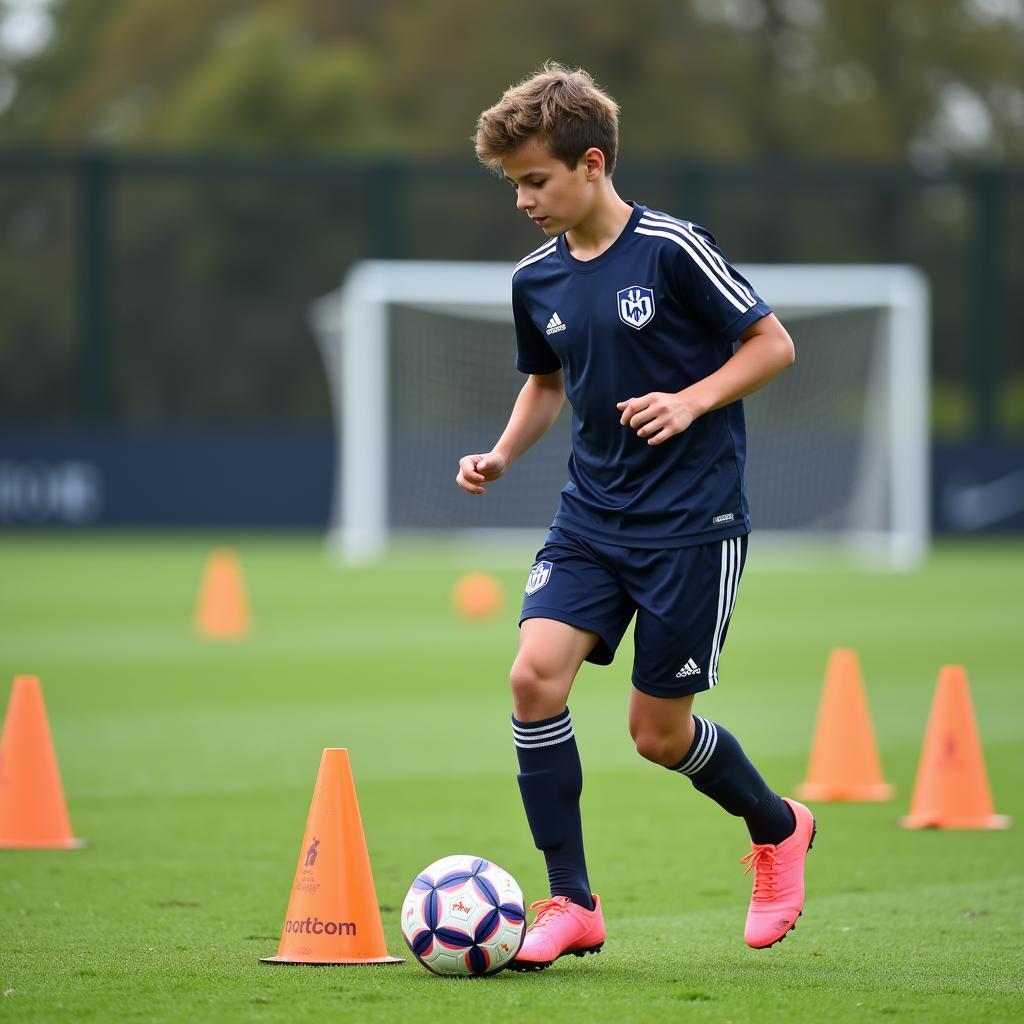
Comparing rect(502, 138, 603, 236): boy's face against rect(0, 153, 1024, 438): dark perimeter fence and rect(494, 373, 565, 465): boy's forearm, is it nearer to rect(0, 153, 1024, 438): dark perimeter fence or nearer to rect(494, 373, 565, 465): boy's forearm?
rect(494, 373, 565, 465): boy's forearm

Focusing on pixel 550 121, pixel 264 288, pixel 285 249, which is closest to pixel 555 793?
pixel 550 121

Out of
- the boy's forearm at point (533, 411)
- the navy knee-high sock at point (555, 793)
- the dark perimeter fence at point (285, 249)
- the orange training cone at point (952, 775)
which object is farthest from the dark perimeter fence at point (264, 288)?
the navy knee-high sock at point (555, 793)

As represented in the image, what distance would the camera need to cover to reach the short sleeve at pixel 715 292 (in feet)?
16.1

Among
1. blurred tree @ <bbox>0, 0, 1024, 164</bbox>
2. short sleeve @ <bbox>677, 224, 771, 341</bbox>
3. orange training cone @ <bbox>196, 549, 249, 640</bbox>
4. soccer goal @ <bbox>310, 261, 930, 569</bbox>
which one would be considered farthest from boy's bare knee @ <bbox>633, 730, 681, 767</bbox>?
blurred tree @ <bbox>0, 0, 1024, 164</bbox>

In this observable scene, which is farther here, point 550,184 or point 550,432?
point 550,432

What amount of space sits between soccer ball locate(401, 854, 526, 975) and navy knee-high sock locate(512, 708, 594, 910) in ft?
0.63

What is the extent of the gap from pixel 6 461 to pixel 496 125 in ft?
71.3

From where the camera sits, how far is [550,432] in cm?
2512

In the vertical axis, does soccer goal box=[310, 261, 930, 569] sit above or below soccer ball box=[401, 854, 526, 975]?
above

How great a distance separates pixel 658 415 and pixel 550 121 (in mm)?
783

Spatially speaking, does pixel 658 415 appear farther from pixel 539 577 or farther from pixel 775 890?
pixel 775 890

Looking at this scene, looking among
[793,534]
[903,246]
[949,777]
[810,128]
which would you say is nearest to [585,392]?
[949,777]

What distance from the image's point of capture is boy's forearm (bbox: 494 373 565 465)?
5.38 meters

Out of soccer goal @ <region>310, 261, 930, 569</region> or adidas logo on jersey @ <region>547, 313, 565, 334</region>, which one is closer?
adidas logo on jersey @ <region>547, 313, 565, 334</region>
